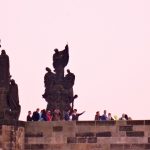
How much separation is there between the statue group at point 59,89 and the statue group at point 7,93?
17.3 ft

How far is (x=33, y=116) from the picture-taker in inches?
1237

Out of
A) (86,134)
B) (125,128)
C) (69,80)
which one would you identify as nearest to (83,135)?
(86,134)

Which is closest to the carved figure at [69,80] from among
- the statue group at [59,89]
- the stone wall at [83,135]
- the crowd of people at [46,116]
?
the statue group at [59,89]

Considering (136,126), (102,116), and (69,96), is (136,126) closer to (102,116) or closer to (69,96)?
(102,116)

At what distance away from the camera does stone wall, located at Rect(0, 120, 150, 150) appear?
30531 millimetres

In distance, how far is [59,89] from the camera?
119 ft

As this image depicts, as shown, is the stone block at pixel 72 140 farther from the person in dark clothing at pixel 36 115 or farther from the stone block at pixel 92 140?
the person in dark clothing at pixel 36 115

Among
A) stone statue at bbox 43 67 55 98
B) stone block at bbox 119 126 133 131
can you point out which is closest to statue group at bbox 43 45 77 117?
stone statue at bbox 43 67 55 98

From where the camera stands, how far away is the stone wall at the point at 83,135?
3053cm

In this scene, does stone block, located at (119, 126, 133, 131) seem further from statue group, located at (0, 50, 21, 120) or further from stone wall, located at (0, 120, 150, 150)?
statue group, located at (0, 50, 21, 120)

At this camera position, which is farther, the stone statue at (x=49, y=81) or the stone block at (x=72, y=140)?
the stone statue at (x=49, y=81)

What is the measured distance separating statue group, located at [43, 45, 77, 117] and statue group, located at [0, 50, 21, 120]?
526 centimetres

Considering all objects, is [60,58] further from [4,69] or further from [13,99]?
[13,99]

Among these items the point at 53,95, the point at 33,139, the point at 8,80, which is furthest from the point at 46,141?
the point at 53,95
